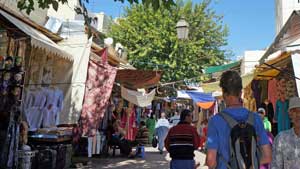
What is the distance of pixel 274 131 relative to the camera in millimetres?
7742

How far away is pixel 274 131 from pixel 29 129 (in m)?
5.60

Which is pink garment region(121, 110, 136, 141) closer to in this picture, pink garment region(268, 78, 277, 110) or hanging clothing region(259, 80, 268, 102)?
hanging clothing region(259, 80, 268, 102)

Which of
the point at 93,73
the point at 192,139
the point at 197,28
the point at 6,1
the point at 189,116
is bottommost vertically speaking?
the point at 192,139

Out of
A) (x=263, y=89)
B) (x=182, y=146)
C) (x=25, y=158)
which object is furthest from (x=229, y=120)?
(x=263, y=89)

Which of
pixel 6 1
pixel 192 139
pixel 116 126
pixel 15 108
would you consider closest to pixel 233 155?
pixel 192 139

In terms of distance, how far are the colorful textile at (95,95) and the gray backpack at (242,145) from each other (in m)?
5.99

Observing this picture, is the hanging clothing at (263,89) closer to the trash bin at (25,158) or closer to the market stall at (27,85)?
the market stall at (27,85)

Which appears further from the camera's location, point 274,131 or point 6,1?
point 6,1

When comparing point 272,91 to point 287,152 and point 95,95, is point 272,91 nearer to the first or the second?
point 95,95

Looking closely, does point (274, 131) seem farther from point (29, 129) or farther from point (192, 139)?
point (29, 129)

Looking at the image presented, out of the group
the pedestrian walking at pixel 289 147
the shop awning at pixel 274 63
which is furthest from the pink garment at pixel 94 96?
the pedestrian walking at pixel 289 147

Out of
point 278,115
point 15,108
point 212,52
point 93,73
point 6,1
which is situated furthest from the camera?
point 212,52

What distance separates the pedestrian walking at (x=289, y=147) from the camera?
294 centimetres

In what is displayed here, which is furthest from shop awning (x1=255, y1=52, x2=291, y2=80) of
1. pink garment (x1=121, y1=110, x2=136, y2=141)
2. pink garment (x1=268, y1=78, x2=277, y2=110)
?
pink garment (x1=121, y1=110, x2=136, y2=141)
